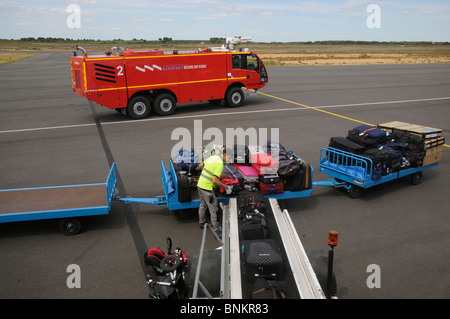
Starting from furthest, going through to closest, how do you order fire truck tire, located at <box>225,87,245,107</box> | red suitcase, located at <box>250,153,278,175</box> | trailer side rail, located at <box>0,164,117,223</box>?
fire truck tire, located at <box>225,87,245,107</box> < red suitcase, located at <box>250,153,278,175</box> < trailer side rail, located at <box>0,164,117,223</box>

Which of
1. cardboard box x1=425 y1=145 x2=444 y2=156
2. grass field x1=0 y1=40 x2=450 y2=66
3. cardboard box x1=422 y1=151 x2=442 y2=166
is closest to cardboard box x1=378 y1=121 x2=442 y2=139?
cardboard box x1=425 y1=145 x2=444 y2=156

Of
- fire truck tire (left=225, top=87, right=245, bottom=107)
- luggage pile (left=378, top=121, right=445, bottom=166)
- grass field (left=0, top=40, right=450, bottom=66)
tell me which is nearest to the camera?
luggage pile (left=378, top=121, right=445, bottom=166)

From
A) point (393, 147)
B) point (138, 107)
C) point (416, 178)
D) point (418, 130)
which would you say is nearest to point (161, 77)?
point (138, 107)

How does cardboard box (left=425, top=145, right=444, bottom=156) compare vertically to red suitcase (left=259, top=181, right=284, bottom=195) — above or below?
above

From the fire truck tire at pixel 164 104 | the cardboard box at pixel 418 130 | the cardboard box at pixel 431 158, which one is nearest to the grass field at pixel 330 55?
the fire truck tire at pixel 164 104

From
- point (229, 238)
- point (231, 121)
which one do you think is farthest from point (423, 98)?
point (229, 238)

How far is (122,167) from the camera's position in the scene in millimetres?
10336

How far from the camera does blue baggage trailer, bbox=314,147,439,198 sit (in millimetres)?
7855

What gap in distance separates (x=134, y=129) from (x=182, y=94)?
10.5 ft

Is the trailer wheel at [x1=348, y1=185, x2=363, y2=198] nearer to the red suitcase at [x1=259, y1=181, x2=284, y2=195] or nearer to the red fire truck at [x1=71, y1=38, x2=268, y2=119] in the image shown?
the red suitcase at [x1=259, y1=181, x2=284, y2=195]

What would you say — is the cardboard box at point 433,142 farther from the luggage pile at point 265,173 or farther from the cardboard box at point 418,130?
the luggage pile at point 265,173

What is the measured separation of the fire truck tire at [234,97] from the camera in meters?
18.2

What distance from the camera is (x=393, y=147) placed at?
28.2 feet

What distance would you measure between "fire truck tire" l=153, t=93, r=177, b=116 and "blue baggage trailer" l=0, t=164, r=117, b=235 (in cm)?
901
